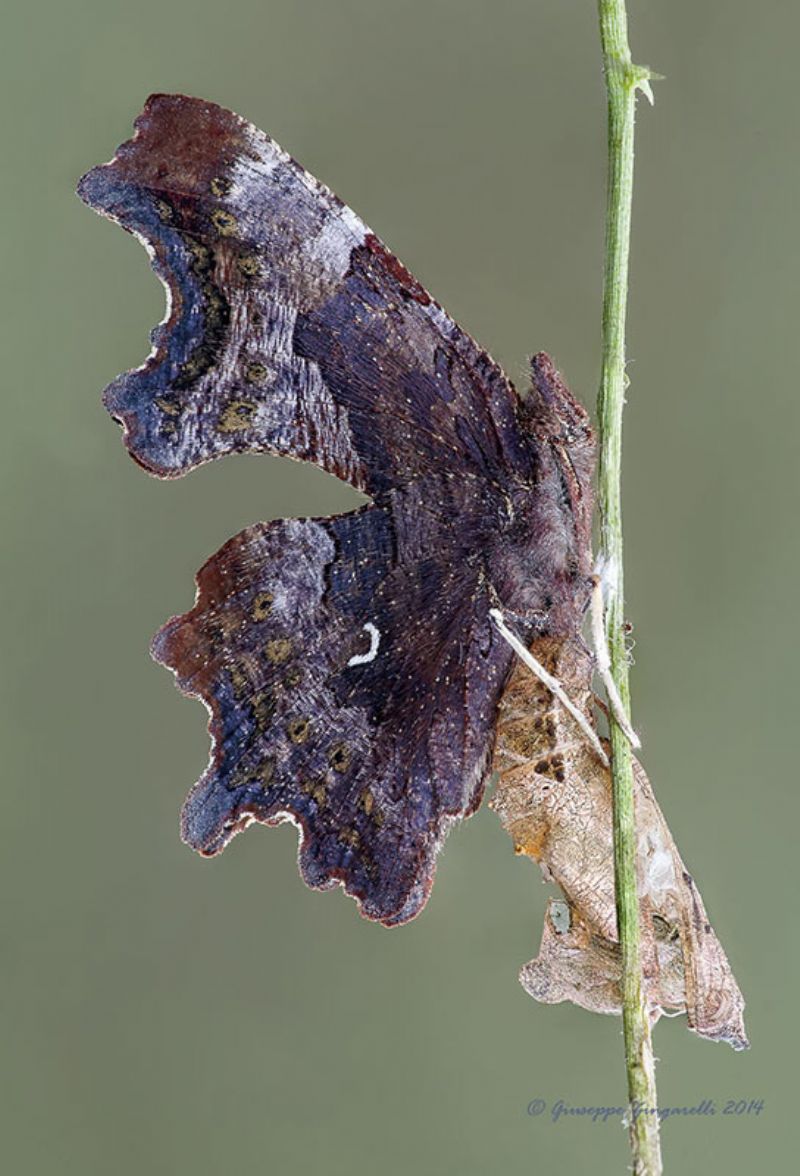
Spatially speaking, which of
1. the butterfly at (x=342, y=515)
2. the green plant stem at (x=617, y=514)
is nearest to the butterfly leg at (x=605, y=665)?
the green plant stem at (x=617, y=514)

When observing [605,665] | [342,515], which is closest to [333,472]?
[342,515]

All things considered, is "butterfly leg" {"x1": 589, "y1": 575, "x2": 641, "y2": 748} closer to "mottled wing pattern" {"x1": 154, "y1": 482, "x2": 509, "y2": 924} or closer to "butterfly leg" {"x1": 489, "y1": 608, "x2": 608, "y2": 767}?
"butterfly leg" {"x1": 489, "y1": 608, "x2": 608, "y2": 767}

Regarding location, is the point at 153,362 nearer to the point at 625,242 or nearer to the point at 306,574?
the point at 306,574

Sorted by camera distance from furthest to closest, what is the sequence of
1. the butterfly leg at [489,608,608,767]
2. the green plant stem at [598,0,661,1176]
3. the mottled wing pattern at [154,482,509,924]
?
the mottled wing pattern at [154,482,509,924] < the butterfly leg at [489,608,608,767] < the green plant stem at [598,0,661,1176]

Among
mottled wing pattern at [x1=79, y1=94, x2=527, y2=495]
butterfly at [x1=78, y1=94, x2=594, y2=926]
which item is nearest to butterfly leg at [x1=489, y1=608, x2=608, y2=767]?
butterfly at [x1=78, y1=94, x2=594, y2=926]

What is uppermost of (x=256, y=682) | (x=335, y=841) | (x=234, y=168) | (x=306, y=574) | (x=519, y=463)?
(x=234, y=168)

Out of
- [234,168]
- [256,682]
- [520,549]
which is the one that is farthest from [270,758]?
[234,168]

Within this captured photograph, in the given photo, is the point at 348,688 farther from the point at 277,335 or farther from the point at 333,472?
the point at 277,335
